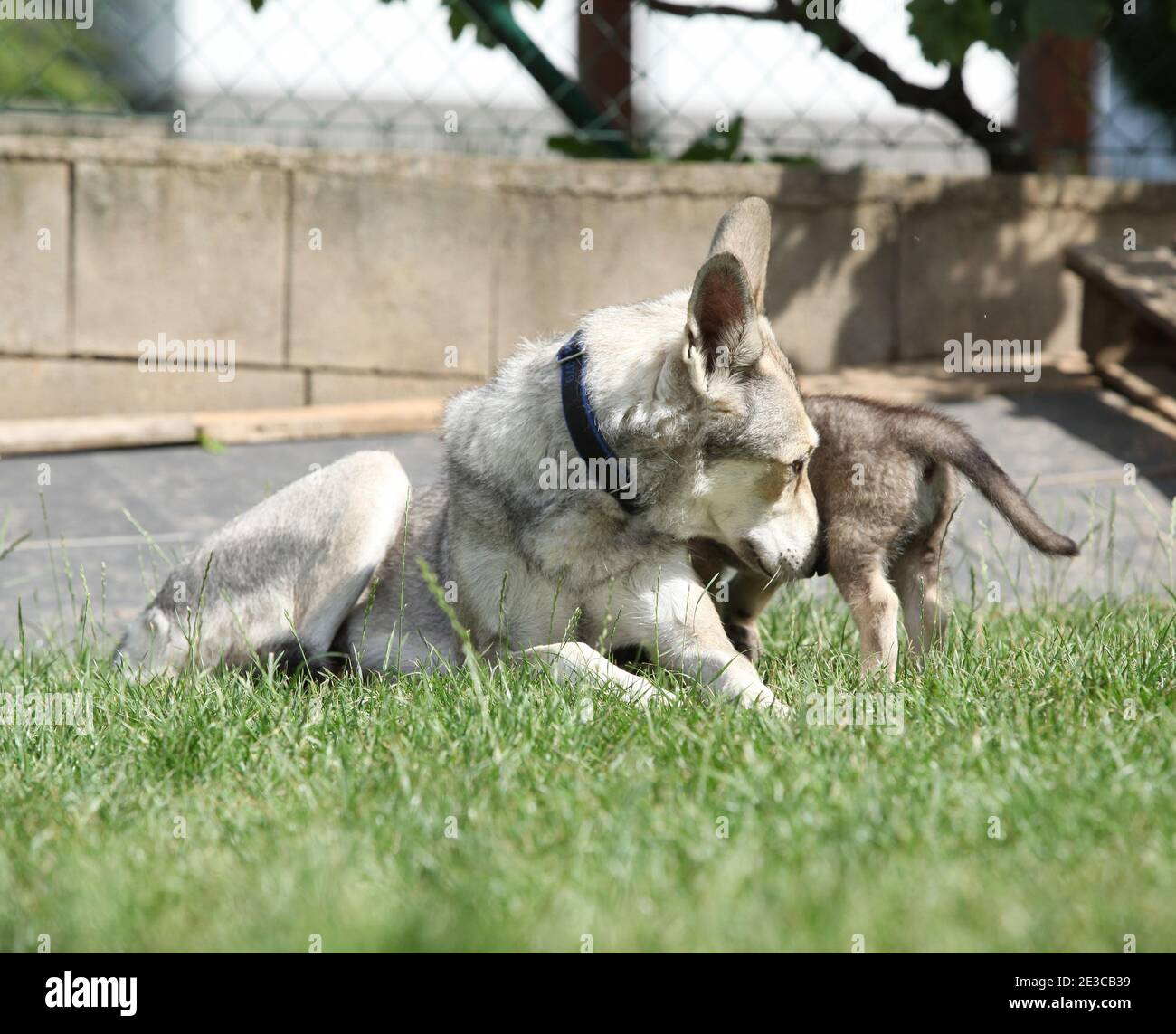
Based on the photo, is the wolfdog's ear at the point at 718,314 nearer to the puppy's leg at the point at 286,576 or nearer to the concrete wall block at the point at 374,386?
the puppy's leg at the point at 286,576

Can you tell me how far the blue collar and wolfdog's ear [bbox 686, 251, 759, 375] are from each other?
33 centimetres

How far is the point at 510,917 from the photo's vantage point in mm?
2459

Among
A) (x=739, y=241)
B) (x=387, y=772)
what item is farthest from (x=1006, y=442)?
(x=387, y=772)

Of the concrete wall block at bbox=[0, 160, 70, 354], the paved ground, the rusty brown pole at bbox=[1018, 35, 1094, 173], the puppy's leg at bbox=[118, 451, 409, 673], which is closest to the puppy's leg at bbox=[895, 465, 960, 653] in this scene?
the paved ground

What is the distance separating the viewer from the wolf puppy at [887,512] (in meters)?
4.08

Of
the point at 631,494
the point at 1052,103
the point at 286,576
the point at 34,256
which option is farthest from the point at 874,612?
the point at 1052,103

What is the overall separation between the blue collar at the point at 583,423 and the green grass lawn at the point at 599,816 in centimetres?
55

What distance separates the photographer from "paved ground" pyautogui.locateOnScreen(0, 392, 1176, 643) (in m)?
5.86

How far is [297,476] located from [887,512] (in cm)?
378

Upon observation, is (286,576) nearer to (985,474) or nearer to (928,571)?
(928,571)

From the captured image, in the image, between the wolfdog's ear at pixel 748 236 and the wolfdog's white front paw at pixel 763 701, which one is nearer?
the wolfdog's white front paw at pixel 763 701

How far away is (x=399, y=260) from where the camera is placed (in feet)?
26.7

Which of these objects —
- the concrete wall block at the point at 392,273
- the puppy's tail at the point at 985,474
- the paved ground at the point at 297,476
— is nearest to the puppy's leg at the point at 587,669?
the puppy's tail at the point at 985,474
